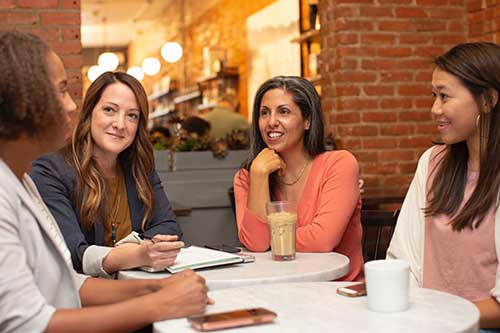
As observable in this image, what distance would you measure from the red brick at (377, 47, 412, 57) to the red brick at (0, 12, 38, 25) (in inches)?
84.4

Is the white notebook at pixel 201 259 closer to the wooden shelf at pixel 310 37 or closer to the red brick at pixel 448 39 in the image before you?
the red brick at pixel 448 39

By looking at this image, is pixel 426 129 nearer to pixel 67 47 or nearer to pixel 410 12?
pixel 410 12

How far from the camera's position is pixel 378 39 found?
467 cm

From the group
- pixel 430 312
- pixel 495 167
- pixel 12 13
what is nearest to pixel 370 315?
pixel 430 312

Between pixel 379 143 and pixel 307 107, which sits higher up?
pixel 307 107

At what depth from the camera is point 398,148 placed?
188 inches

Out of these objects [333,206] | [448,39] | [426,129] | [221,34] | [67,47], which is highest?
[221,34]

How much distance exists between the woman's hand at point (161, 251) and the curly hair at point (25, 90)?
2.08 feet

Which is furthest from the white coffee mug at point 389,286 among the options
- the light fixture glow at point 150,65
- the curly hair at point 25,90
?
the light fixture glow at point 150,65

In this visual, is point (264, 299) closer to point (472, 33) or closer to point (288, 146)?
point (288, 146)

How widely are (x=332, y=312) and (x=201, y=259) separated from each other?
63 cm

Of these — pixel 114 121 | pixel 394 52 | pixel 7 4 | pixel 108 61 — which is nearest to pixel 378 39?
pixel 394 52

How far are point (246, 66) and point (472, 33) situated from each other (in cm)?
429

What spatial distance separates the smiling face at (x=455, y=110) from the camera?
6.96 feet
